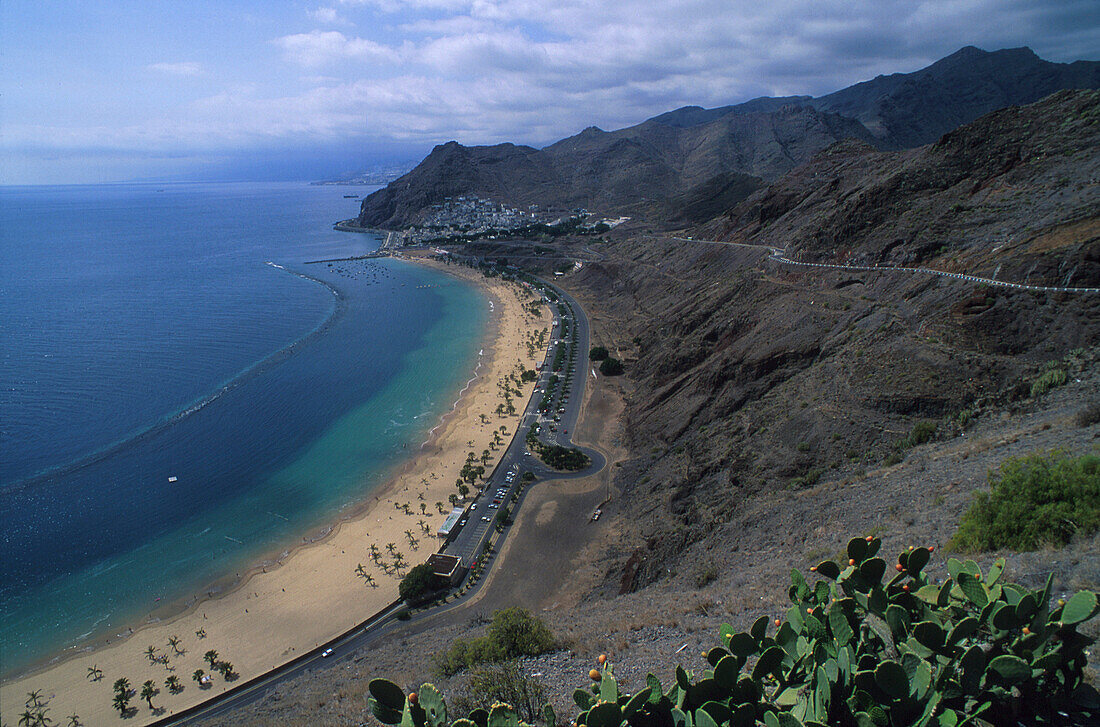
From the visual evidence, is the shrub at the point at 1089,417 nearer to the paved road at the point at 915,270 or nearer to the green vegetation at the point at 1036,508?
the green vegetation at the point at 1036,508

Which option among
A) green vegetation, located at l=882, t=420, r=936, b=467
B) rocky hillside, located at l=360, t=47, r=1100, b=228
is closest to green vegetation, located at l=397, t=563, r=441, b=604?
green vegetation, located at l=882, t=420, r=936, b=467

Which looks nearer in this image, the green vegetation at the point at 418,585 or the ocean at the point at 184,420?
the green vegetation at the point at 418,585

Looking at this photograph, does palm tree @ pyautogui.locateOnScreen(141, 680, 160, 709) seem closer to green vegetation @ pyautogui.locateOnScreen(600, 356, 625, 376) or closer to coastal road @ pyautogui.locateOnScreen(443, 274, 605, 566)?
coastal road @ pyautogui.locateOnScreen(443, 274, 605, 566)

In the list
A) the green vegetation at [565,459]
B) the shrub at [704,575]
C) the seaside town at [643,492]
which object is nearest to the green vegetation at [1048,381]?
the seaside town at [643,492]

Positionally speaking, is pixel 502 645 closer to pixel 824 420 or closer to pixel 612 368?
pixel 824 420

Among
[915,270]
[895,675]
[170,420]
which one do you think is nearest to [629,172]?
[915,270]

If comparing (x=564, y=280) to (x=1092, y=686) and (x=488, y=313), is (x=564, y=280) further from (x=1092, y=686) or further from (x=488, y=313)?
(x=1092, y=686)
